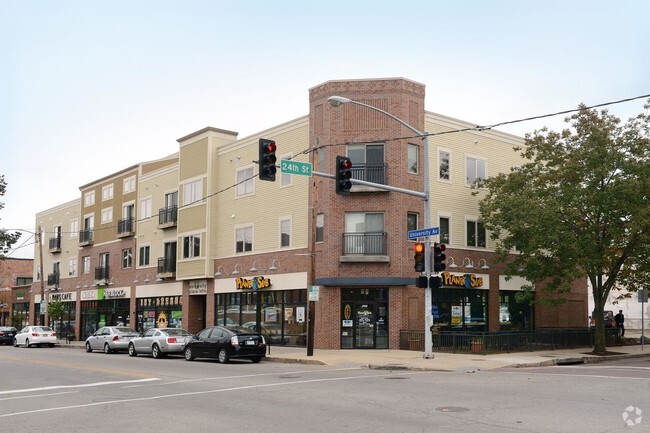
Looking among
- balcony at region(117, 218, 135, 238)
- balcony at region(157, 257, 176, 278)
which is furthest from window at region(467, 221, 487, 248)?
balcony at region(117, 218, 135, 238)

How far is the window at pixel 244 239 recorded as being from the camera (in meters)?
38.3

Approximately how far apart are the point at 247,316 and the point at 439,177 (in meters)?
12.7

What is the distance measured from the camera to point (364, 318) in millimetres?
32250

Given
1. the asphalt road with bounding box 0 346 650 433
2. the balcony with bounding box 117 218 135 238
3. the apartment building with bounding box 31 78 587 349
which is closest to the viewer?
the asphalt road with bounding box 0 346 650 433

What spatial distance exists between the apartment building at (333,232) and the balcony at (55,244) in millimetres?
15995

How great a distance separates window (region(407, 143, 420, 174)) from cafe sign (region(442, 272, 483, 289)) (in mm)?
5180

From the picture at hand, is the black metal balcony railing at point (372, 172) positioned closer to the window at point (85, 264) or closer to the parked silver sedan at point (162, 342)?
the parked silver sedan at point (162, 342)

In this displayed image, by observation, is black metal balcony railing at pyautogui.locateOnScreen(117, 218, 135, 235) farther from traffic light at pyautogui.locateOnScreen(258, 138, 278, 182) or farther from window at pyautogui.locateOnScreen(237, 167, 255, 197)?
traffic light at pyautogui.locateOnScreen(258, 138, 278, 182)

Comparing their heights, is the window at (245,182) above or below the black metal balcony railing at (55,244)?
above

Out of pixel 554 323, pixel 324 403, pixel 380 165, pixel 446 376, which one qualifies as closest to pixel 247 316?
pixel 380 165

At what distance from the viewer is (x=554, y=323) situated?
4025 centimetres

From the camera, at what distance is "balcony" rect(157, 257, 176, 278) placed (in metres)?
44.4

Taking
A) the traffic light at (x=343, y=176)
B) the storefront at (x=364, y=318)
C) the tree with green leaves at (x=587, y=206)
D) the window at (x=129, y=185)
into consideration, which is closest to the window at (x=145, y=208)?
the window at (x=129, y=185)

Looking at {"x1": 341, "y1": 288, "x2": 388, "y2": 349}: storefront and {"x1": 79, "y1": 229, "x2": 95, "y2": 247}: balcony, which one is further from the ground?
{"x1": 79, "y1": 229, "x2": 95, "y2": 247}: balcony
